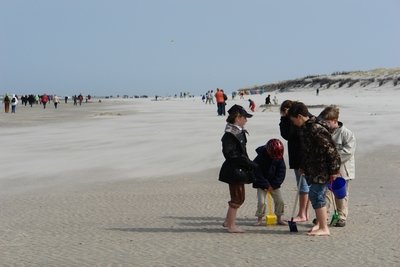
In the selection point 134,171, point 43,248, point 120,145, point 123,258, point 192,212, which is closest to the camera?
point 123,258

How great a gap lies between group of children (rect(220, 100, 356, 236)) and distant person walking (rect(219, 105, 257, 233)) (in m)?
0.01

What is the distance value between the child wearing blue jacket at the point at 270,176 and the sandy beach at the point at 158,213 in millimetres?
294

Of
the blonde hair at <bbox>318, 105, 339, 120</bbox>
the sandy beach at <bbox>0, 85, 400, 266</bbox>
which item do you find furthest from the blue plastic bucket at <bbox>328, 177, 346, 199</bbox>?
the blonde hair at <bbox>318, 105, 339, 120</bbox>

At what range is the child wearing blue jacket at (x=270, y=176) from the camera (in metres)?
7.42

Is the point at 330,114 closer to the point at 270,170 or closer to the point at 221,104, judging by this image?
the point at 270,170

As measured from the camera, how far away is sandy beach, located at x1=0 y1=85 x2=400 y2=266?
5.89m

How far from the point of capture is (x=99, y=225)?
7.37 metres

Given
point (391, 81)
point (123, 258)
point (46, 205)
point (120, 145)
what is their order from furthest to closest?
point (391, 81), point (120, 145), point (46, 205), point (123, 258)

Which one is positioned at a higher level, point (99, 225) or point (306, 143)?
point (306, 143)

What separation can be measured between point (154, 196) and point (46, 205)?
5.83 ft

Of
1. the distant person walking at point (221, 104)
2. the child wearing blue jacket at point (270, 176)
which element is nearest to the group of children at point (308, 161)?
the child wearing blue jacket at point (270, 176)

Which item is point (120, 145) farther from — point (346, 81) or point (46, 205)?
point (346, 81)

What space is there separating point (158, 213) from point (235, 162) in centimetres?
178

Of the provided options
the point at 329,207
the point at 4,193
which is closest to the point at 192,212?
the point at 329,207
